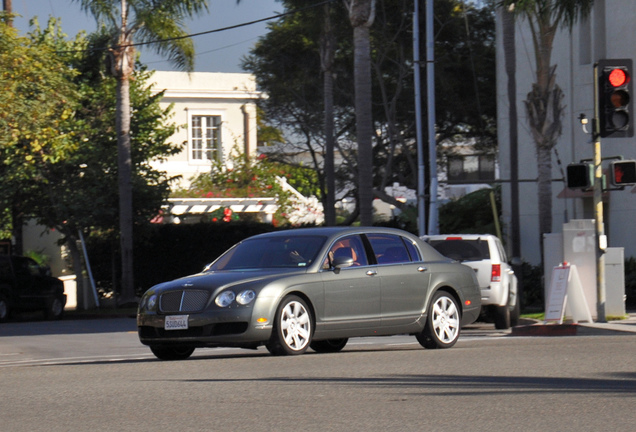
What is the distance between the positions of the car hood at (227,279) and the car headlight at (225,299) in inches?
3.7

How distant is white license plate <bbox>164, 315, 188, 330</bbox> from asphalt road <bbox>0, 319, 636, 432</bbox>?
0.40m

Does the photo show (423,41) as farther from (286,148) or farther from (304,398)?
(304,398)

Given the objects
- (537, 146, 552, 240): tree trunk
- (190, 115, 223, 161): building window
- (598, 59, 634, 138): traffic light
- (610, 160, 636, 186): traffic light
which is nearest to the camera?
(598, 59, 634, 138): traffic light

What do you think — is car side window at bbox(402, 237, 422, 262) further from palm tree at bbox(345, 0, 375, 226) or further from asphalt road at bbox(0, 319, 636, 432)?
palm tree at bbox(345, 0, 375, 226)

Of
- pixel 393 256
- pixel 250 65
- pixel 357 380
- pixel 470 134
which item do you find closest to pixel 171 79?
pixel 250 65

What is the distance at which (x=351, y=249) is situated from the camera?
13141mm

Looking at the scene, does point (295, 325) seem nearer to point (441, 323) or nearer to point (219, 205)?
point (441, 323)

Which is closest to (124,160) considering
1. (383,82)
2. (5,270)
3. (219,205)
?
(5,270)

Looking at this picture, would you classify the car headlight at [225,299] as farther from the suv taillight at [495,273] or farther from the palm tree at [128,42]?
the palm tree at [128,42]

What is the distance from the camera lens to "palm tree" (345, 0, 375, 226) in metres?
26.7

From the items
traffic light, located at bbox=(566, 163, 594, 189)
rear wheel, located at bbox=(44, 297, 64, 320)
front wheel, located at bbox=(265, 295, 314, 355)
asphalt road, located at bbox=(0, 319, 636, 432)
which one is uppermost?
traffic light, located at bbox=(566, 163, 594, 189)

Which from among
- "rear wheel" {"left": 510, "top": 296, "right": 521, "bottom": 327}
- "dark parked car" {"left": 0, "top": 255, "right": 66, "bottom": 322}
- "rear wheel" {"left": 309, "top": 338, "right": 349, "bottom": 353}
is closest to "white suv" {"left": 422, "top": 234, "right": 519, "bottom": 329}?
"rear wheel" {"left": 510, "top": 296, "right": 521, "bottom": 327}

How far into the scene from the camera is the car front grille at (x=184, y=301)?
38.9ft

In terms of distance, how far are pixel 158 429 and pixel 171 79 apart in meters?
43.0
